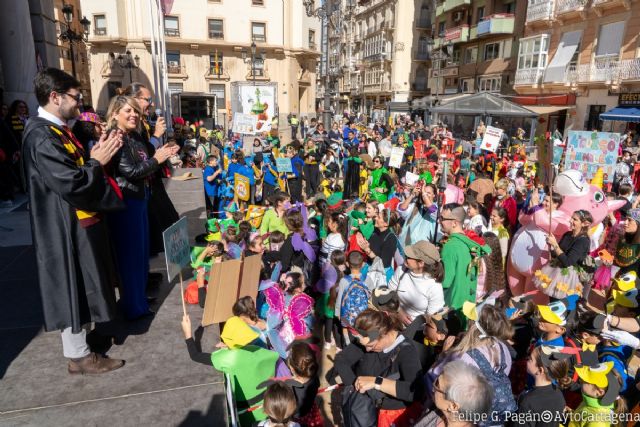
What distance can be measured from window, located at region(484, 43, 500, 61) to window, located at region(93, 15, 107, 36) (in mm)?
34000

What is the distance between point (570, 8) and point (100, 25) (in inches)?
1492

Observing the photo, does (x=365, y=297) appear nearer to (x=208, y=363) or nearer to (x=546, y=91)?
(x=208, y=363)

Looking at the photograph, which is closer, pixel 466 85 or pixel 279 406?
pixel 279 406

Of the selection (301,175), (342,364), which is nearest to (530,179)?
(301,175)

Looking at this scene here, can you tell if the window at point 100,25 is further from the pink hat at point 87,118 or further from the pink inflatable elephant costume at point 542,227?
the pink inflatable elephant costume at point 542,227

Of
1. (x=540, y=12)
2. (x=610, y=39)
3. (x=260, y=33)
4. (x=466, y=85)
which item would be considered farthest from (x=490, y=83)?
(x=260, y=33)

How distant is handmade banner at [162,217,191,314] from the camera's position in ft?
9.74

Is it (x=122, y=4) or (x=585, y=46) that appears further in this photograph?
(x=122, y=4)

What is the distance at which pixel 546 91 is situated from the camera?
28297 millimetres

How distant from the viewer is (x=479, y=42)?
3688cm

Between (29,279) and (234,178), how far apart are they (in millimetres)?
5462

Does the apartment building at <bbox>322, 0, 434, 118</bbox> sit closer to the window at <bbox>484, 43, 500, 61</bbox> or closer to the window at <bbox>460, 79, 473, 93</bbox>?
the window at <bbox>460, 79, 473, 93</bbox>

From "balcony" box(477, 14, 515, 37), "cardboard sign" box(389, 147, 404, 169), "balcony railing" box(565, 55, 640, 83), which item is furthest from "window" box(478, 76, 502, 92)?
"cardboard sign" box(389, 147, 404, 169)

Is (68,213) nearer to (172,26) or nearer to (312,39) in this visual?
(172,26)
